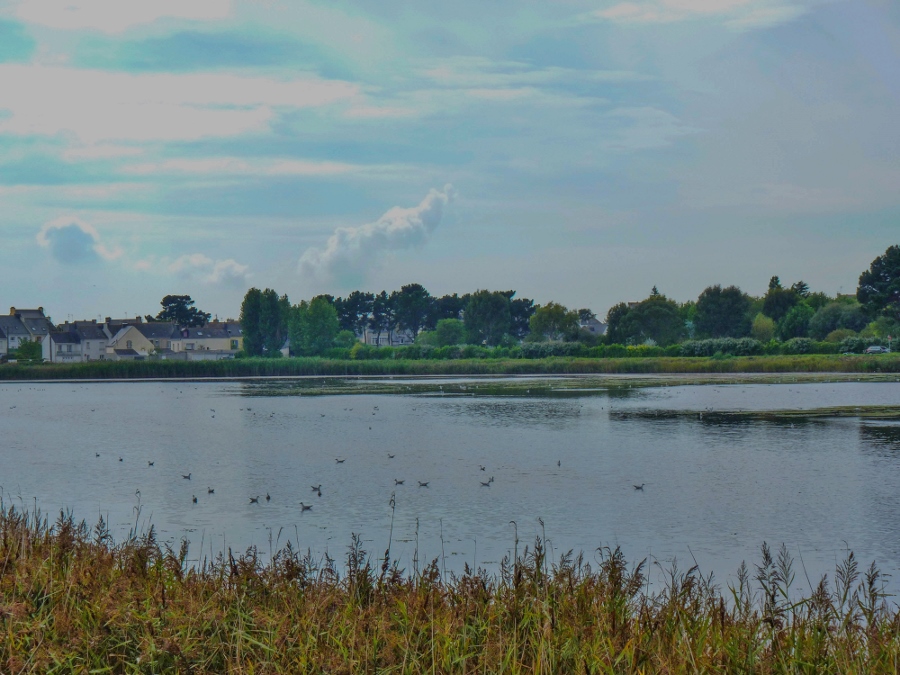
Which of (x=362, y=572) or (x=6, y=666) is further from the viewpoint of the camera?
(x=362, y=572)

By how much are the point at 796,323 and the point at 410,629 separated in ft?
333

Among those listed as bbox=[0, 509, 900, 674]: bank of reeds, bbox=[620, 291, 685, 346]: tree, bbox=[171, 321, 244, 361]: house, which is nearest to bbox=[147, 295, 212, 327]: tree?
bbox=[171, 321, 244, 361]: house

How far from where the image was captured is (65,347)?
119 metres

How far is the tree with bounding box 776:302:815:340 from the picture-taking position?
99.6 m

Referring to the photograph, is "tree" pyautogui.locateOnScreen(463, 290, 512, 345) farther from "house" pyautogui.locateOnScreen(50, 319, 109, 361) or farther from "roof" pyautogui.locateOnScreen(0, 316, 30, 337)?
"roof" pyautogui.locateOnScreen(0, 316, 30, 337)

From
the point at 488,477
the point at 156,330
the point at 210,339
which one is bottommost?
the point at 488,477

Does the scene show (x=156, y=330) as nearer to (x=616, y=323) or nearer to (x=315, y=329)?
(x=315, y=329)

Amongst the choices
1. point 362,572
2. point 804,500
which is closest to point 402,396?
point 804,500

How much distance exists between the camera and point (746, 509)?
14.5 m

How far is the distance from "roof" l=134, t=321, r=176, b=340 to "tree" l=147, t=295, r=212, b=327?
15.9 m

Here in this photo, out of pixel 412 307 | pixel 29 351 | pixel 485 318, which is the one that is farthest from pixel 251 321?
pixel 412 307

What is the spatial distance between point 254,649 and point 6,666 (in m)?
1.46

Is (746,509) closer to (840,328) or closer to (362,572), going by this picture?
(362,572)

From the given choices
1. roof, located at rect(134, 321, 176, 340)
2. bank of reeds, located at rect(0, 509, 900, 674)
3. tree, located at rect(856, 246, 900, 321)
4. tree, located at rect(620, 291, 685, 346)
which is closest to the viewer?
bank of reeds, located at rect(0, 509, 900, 674)
